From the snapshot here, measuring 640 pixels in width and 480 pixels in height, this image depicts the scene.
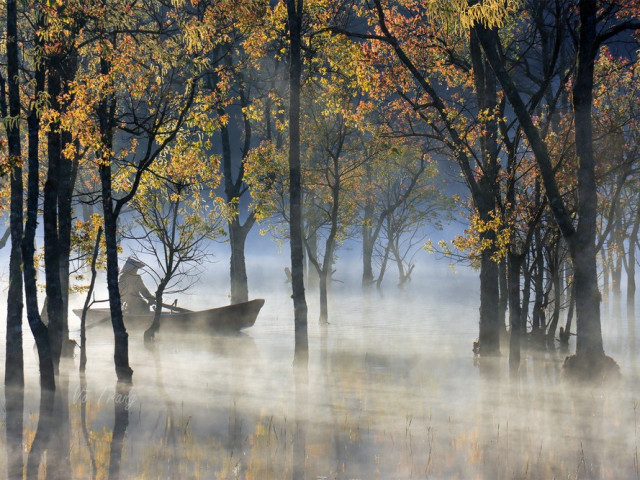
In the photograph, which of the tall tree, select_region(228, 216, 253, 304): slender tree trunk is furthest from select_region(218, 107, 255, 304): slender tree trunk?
the tall tree

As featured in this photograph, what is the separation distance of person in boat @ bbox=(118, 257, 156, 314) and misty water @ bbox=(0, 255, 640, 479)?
272 inches

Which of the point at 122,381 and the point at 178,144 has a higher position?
the point at 178,144

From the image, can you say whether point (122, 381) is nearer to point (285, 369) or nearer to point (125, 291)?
point (285, 369)

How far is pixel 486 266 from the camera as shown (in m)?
21.0

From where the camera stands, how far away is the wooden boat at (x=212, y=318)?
2969cm

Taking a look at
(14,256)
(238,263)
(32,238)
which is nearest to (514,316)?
(32,238)

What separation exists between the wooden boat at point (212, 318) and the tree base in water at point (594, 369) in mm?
16935

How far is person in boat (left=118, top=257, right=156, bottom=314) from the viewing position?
31.9 meters

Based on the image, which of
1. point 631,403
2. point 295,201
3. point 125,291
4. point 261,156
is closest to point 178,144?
point 295,201

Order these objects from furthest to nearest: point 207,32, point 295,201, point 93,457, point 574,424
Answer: point 295,201 < point 207,32 < point 574,424 < point 93,457

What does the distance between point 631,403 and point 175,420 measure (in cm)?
1018

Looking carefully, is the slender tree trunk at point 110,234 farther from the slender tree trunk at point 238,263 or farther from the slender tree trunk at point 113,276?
the slender tree trunk at point 238,263

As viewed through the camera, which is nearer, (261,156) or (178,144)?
(178,144)

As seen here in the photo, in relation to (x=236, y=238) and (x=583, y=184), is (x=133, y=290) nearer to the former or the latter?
(x=236, y=238)
